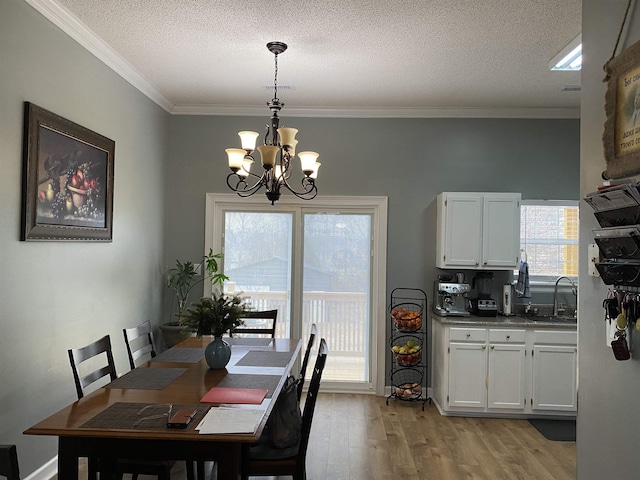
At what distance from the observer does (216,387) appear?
8.23ft

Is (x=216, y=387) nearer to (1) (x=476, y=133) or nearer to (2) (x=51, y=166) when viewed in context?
(2) (x=51, y=166)

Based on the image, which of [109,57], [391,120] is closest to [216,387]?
[109,57]

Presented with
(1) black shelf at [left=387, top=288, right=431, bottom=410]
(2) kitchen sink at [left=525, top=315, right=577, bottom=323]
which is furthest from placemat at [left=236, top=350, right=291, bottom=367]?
(2) kitchen sink at [left=525, top=315, right=577, bottom=323]

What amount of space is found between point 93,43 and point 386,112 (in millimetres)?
2772

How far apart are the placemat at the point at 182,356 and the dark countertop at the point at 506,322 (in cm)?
226

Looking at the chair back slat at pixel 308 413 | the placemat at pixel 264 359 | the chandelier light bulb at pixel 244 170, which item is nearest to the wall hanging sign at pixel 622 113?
the chair back slat at pixel 308 413

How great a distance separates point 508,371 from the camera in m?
4.40

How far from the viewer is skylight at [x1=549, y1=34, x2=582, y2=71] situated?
10.8 ft

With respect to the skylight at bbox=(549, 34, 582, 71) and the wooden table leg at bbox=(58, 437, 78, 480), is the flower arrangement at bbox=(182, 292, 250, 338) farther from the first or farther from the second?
the skylight at bbox=(549, 34, 582, 71)

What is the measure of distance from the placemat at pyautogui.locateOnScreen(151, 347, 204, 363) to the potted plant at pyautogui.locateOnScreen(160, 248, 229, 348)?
1.27m

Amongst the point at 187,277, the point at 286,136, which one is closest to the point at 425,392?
the point at 187,277

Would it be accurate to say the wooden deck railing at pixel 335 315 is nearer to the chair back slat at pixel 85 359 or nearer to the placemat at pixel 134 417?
the chair back slat at pixel 85 359

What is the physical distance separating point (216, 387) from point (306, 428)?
1.65 feet

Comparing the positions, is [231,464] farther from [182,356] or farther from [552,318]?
[552,318]
